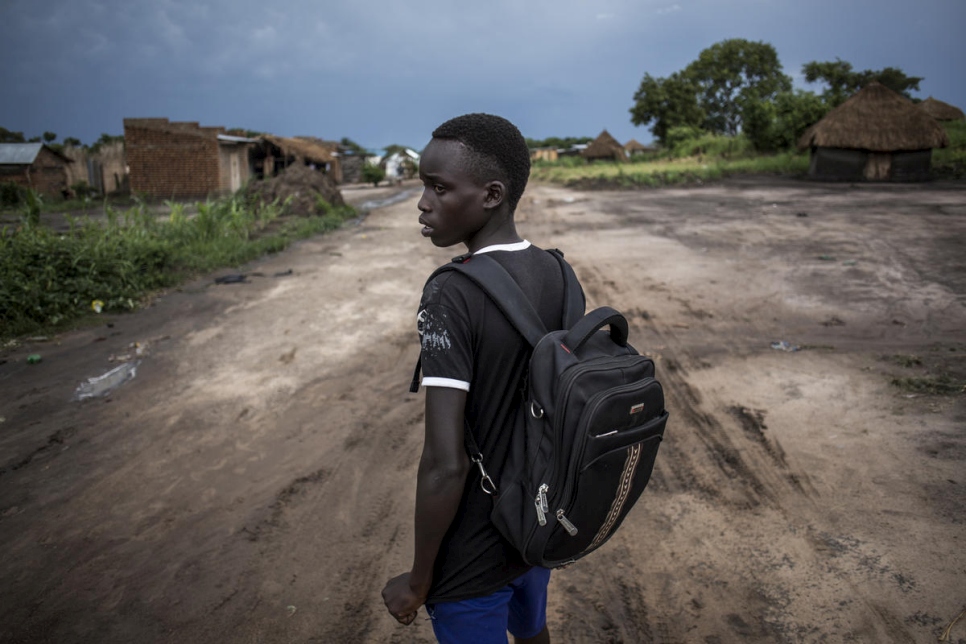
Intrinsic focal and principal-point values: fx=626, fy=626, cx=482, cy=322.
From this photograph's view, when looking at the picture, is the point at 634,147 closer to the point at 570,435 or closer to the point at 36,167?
the point at 36,167

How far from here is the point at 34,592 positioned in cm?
268

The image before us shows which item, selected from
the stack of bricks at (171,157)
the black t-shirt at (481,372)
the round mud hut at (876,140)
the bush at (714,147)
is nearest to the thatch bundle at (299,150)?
the stack of bricks at (171,157)

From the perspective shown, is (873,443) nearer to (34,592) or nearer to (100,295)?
(34,592)

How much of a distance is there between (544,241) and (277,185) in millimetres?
8350

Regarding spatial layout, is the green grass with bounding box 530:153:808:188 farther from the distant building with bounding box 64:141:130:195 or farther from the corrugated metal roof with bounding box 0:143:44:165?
the corrugated metal roof with bounding box 0:143:44:165

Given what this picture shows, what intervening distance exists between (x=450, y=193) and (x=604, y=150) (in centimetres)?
3832

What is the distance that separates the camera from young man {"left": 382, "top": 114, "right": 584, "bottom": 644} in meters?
1.27

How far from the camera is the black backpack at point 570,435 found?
1202 millimetres

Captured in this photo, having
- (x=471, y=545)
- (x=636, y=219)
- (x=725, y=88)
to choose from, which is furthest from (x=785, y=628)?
(x=725, y=88)

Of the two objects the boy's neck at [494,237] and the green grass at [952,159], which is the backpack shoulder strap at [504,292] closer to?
the boy's neck at [494,237]

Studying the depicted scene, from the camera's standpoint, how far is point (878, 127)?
1717 cm

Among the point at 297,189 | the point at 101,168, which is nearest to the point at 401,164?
the point at 101,168

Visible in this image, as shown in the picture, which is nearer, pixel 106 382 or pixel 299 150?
pixel 106 382

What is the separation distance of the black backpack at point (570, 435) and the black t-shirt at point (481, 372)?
3 centimetres
